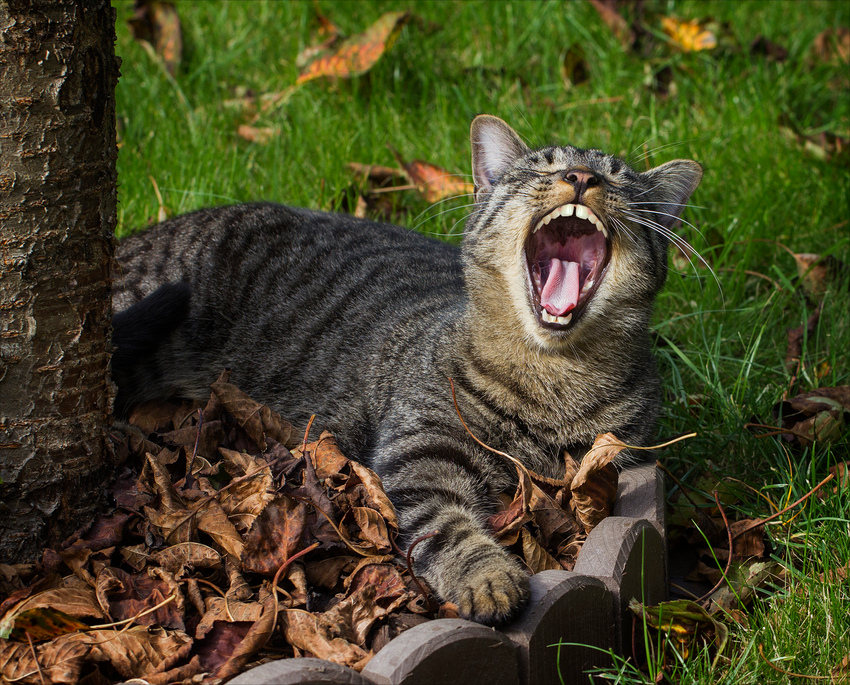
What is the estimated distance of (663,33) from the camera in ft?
17.3

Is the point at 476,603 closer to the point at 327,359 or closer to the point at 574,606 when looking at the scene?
the point at 574,606

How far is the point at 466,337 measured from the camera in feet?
8.57

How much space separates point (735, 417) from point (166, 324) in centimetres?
193

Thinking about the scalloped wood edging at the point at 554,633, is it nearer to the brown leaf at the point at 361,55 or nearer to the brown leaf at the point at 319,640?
the brown leaf at the point at 319,640

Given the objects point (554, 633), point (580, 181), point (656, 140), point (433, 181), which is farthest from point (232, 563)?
point (656, 140)

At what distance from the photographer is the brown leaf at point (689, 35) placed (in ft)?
16.8

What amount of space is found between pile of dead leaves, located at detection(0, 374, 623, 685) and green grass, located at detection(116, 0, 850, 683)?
64cm

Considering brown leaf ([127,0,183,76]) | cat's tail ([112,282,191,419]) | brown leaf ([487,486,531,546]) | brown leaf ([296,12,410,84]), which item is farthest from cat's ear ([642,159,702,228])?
brown leaf ([127,0,183,76])

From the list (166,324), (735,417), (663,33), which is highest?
(663,33)

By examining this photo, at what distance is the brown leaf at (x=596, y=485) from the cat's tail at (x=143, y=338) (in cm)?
140

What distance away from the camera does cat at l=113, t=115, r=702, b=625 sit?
2363 mm

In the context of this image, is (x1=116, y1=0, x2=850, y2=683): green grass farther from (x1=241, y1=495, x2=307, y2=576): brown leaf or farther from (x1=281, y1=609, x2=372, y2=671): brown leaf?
(x1=241, y1=495, x2=307, y2=576): brown leaf

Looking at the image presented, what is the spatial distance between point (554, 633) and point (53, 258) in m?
1.35

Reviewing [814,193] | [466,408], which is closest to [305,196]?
[466,408]
